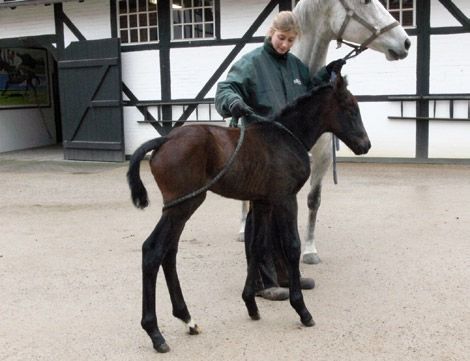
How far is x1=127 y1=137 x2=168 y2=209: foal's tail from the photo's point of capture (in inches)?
112

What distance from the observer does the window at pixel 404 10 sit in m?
9.49

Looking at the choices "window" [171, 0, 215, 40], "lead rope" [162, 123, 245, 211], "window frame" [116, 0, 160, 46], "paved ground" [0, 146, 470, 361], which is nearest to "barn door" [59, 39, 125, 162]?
"window frame" [116, 0, 160, 46]

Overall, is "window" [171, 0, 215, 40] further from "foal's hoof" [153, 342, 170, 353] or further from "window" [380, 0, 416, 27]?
"foal's hoof" [153, 342, 170, 353]

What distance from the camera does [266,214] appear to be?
11.0 ft

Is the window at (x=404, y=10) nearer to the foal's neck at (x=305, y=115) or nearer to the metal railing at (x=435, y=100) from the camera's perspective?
the metal railing at (x=435, y=100)

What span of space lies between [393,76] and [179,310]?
7.52m

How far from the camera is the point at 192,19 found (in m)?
10.8

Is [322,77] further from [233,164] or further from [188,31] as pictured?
[188,31]

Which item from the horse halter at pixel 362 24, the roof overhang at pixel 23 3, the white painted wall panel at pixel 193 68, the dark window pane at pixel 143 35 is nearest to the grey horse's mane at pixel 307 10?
the horse halter at pixel 362 24

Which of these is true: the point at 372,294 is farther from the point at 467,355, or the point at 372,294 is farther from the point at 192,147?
the point at 192,147

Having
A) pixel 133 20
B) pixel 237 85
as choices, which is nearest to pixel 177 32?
pixel 133 20

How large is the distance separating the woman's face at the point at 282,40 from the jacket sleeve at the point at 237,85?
0.19 metres

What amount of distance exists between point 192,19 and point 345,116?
8.00 meters

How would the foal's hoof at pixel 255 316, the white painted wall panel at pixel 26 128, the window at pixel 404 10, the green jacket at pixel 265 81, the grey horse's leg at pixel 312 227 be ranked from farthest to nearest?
the white painted wall panel at pixel 26 128 < the window at pixel 404 10 < the grey horse's leg at pixel 312 227 < the green jacket at pixel 265 81 < the foal's hoof at pixel 255 316
